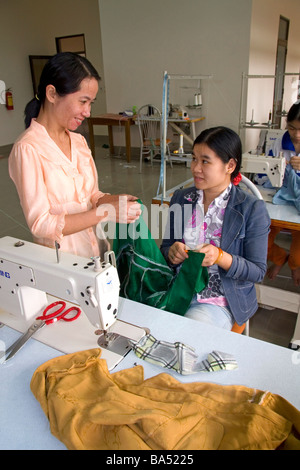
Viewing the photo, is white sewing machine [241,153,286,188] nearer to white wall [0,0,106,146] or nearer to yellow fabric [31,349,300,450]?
yellow fabric [31,349,300,450]

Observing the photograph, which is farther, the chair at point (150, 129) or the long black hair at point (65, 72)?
the chair at point (150, 129)

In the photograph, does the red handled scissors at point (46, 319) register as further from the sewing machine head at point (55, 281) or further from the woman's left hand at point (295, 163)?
the woman's left hand at point (295, 163)

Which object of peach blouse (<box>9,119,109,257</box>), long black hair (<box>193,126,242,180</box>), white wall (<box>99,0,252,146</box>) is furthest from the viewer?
white wall (<box>99,0,252,146</box>)

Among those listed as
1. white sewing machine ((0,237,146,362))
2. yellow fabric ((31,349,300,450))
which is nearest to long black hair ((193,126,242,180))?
white sewing machine ((0,237,146,362))

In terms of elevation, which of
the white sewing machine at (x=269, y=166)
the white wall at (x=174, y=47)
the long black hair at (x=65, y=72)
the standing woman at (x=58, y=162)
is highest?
the white wall at (x=174, y=47)

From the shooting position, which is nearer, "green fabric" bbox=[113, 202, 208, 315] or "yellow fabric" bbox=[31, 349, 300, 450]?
"yellow fabric" bbox=[31, 349, 300, 450]

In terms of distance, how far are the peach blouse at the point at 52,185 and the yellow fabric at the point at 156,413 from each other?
22.1 inches

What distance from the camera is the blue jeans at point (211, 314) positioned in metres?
1.39

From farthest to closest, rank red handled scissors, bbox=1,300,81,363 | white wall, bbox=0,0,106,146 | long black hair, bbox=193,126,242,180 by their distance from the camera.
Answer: white wall, bbox=0,0,106,146 < long black hair, bbox=193,126,242,180 < red handled scissors, bbox=1,300,81,363

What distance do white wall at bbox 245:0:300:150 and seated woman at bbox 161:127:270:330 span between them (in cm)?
544

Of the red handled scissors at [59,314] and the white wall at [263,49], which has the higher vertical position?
the white wall at [263,49]

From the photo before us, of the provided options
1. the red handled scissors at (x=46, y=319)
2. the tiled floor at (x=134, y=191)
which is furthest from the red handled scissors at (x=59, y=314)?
the tiled floor at (x=134, y=191)

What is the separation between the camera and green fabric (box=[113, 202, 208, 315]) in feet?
4.47

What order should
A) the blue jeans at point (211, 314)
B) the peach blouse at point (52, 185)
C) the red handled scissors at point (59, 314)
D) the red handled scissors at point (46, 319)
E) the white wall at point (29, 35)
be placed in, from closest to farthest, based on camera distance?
the red handled scissors at point (46, 319)
the red handled scissors at point (59, 314)
the peach blouse at point (52, 185)
the blue jeans at point (211, 314)
the white wall at point (29, 35)
